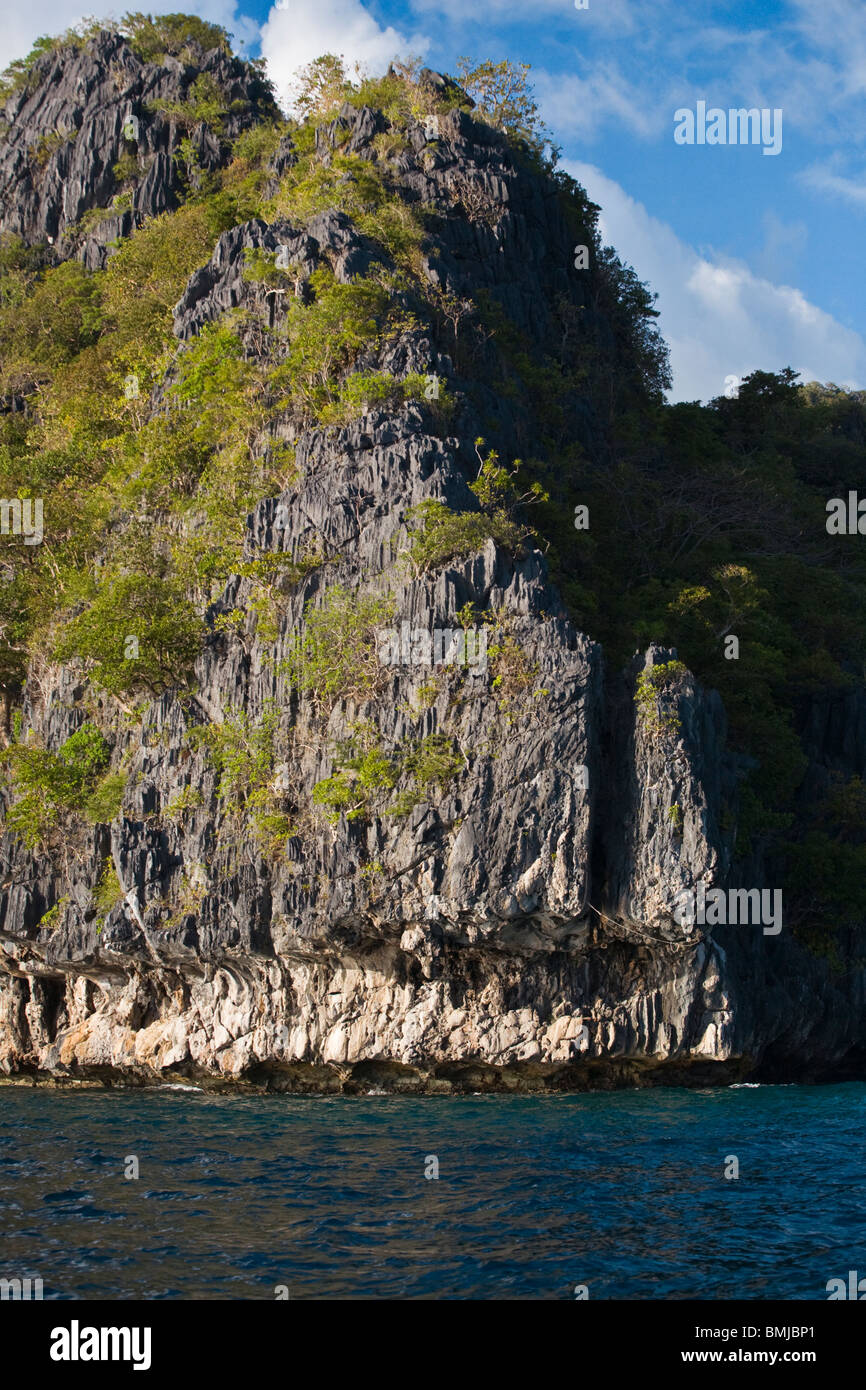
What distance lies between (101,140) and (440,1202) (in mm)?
54602

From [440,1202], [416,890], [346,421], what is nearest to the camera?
[440,1202]

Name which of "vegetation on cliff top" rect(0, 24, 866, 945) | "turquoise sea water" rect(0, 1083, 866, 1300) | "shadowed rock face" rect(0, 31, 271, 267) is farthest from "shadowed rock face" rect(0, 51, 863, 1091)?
"shadowed rock face" rect(0, 31, 271, 267)

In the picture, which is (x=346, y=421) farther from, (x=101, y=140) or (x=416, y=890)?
(x=101, y=140)

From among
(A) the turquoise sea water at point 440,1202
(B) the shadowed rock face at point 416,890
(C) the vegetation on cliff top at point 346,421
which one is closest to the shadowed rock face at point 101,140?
(C) the vegetation on cliff top at point 346,421

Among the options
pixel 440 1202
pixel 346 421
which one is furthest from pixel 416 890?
pixel 346 421

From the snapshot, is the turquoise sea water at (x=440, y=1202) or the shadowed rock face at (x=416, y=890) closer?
the turquoise sea water at (x=440, y=1202)

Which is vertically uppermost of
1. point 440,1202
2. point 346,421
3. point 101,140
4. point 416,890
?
point 101,140

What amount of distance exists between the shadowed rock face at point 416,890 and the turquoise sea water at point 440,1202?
3.59 meters

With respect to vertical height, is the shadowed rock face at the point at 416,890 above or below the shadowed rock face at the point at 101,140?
below

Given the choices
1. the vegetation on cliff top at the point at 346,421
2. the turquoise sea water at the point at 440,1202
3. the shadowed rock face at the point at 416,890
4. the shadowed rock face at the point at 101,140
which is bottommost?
the turquoise sea water at the point at 440,1202

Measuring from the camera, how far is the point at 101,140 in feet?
180

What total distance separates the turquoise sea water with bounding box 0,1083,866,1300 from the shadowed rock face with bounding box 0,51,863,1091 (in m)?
3.59

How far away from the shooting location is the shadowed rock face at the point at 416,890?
25.7m

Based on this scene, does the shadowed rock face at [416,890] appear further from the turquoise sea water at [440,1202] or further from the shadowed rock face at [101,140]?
the shadowed rock face at [101,140]
